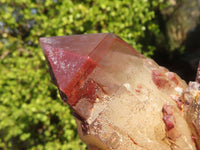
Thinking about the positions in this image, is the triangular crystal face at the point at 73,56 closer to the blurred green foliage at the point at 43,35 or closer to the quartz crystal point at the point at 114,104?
the quartz crystal point at the point at 114,104

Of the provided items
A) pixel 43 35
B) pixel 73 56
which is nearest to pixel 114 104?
pixel 73 56

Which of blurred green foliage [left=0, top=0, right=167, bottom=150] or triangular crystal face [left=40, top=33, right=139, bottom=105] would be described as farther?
blurred green foliage [left=0, top=0, right=167, bottom=150]

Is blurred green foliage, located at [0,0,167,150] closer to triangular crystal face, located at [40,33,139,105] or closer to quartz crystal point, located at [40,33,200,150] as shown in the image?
triangular crystal face, located at [40,33,139,105]

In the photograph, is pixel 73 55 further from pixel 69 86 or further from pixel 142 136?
pixel 142 136

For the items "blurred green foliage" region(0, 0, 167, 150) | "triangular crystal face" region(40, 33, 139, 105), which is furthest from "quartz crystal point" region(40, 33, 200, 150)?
"blurred green foliage" region(0, 0, 167, 150)

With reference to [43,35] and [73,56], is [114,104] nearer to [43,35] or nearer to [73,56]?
[73,56]

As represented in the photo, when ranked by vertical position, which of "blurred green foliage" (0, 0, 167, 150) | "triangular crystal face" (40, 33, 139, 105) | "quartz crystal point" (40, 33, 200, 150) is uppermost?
"triangular crystal face" (40, 33, 139, 105)

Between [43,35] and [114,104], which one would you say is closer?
[114,104]
